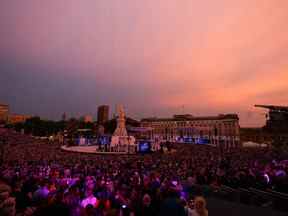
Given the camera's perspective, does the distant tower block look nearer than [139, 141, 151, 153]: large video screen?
No

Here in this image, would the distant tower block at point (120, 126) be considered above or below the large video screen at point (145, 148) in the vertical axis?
above

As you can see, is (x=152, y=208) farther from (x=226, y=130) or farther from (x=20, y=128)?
(x=20, y=128)

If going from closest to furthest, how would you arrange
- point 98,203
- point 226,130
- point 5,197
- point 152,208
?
point 5,197 → point 152,208 → point 98,203 → point 226,130

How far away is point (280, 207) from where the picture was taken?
7.25 metres

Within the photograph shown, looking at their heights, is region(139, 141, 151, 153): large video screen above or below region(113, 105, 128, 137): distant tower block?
below

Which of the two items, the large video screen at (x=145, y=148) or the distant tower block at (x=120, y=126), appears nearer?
the large video screen at (x=145, y=148)

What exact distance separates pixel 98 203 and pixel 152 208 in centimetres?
176

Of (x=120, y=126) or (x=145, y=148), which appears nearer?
(x=145, y=148)

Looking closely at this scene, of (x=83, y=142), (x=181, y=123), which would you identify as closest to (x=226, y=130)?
(x=181, y=123)

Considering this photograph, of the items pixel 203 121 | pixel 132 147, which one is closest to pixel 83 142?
pixel 132 147

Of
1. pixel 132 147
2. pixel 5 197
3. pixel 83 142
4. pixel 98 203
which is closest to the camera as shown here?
pixel 5 197

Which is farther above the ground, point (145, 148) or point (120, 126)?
point (120, 126)

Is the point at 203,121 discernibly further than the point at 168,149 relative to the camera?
Yes

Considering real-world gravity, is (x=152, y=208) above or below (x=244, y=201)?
above
